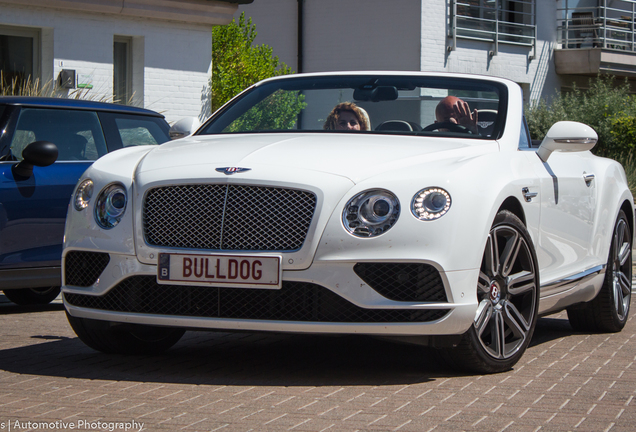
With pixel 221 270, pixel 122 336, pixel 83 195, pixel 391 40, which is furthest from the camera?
pixel 391 40

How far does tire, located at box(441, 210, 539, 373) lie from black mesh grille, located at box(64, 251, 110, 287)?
171 cm

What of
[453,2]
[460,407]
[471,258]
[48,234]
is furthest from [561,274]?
[453,2]

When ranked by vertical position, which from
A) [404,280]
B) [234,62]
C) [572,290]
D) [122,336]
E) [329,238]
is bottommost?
[122,336]

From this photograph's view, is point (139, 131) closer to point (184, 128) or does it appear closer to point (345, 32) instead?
point (184, 128)

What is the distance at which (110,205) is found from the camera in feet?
16.3

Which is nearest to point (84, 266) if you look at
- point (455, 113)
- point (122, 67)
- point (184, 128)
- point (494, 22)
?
point (184, 128)

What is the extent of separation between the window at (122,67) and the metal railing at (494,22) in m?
9.74

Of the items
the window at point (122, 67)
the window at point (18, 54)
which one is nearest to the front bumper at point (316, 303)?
the window at point (18, 54)

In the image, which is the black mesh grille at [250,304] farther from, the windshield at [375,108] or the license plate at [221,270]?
the windshield at [375,108]

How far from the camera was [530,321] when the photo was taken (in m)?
5.22

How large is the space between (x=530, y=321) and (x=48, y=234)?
12.2 ft

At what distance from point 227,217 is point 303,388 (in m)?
0.84

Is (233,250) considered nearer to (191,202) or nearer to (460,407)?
(191,202)

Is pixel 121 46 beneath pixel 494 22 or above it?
beneath
